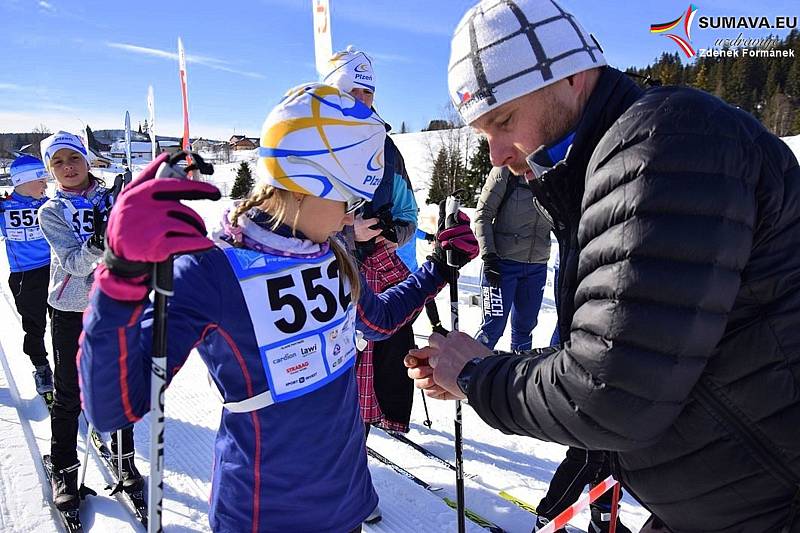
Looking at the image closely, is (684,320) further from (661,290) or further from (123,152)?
(123,152)

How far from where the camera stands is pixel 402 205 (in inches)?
150

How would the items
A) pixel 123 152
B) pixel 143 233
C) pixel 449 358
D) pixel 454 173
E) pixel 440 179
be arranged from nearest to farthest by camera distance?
pixel 143 233, pixel 449 358, pixel 123 152, pixel 454 173, pixel 440 179

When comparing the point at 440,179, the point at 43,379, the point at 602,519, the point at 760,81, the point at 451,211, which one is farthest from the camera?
the point at 760,81

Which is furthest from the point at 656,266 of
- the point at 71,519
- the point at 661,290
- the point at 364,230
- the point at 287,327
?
the point at 71,519

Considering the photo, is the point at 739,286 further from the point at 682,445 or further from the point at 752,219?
the point at 682,445

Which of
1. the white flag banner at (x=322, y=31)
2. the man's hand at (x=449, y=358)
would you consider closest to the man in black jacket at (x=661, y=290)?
the man's hand at (x=449, y=358)

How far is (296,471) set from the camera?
1675 mm

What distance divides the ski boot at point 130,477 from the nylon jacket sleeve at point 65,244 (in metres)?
1.31

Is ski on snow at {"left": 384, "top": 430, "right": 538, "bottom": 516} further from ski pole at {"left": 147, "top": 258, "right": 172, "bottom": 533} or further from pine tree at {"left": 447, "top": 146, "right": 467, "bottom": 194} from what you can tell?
pine tree at {"left": 447, "top": 146, "right": 467, "bottom": 194}

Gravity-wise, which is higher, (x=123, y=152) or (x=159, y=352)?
(x=123, y=152)

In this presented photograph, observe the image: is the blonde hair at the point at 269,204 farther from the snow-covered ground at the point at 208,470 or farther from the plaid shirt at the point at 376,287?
the plaid shirt at the point at 376,287

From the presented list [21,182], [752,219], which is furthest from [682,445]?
[21,182]

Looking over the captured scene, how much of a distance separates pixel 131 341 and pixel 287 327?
1.66 feet

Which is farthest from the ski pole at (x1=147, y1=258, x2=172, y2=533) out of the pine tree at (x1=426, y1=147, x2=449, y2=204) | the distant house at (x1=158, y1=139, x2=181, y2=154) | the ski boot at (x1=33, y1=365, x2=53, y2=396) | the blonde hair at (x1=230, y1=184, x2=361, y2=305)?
the pine tree at (x1=426, y1=147, x2=449, y2=204)
